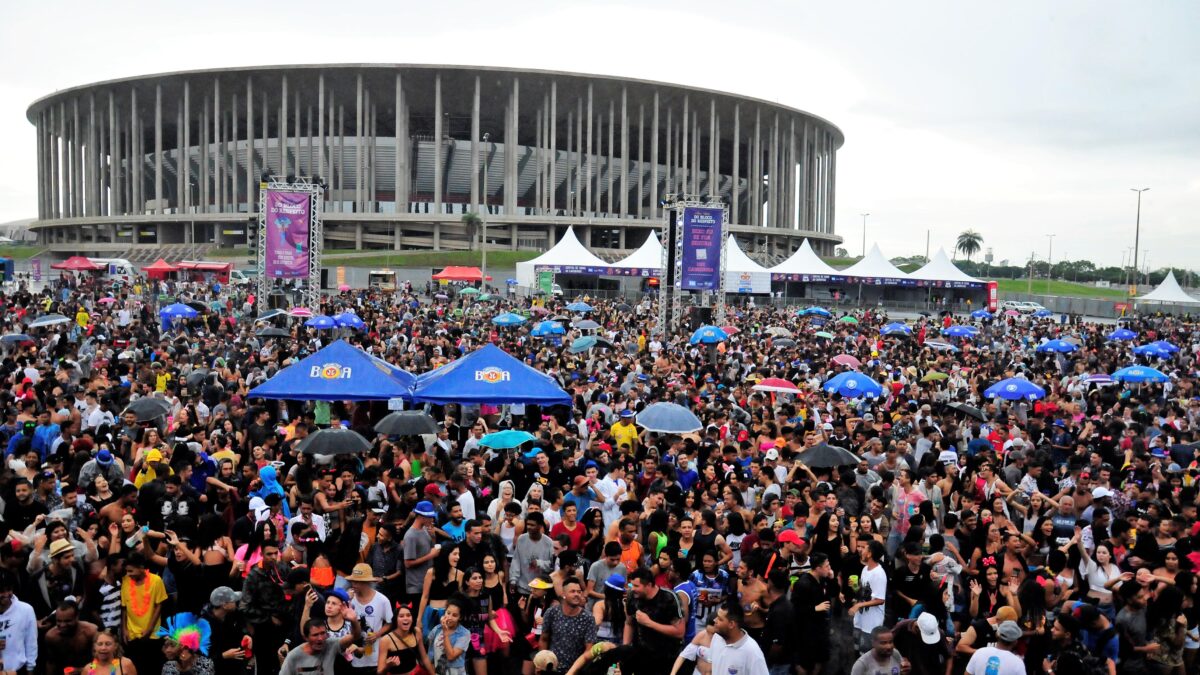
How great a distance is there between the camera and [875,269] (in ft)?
181

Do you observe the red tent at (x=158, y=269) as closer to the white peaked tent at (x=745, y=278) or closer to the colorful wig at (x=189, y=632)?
the white peaked tent at (x=745, y=278)

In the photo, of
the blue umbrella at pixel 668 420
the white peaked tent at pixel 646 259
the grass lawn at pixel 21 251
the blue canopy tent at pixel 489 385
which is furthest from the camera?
the grass lawn at pixel 21 251

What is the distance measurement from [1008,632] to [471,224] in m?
77.0

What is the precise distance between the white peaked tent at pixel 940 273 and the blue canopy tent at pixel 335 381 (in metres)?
44.3

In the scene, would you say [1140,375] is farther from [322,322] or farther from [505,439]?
[322,322]

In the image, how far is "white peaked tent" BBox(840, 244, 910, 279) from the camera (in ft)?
179

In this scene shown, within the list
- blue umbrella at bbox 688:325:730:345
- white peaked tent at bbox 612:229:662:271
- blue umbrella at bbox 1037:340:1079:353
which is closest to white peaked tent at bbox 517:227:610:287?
white peaked tent at bbox 612:229:662:271

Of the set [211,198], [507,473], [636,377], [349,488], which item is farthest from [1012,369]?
[211,198]

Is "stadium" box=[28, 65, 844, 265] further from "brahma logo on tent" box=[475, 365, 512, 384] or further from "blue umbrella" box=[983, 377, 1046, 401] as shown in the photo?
"brahma logo on tent" box=[475, 365, 512, 384]

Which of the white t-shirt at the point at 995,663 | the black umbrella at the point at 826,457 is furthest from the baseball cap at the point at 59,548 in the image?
the black umbrella at the point at 826,457

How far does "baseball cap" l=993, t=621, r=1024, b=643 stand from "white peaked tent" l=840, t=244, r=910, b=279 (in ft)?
161

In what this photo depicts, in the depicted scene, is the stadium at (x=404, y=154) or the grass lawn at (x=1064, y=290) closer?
the stadium at (x=404, y=154)

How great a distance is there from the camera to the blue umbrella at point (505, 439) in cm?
1206

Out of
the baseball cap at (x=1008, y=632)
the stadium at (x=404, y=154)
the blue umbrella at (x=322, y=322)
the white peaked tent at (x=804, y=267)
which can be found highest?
the stadium at (x=404, y=154)
